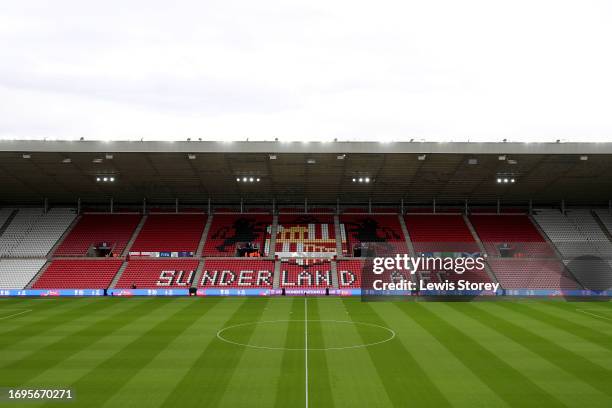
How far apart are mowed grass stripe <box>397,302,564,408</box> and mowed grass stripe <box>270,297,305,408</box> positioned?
594 centimetres

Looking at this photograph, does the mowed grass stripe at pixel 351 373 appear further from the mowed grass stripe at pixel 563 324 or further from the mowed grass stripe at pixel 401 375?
the mowed grass stripe at pixel 563 324

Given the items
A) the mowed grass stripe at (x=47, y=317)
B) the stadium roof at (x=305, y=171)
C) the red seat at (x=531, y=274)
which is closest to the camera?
the mowed grass stripe at (x=47, y=317)

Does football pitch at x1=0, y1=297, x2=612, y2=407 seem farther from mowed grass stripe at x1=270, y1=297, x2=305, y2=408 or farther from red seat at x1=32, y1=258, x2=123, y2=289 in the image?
red seat at x1=32, y1=258, x2=123, y2=289

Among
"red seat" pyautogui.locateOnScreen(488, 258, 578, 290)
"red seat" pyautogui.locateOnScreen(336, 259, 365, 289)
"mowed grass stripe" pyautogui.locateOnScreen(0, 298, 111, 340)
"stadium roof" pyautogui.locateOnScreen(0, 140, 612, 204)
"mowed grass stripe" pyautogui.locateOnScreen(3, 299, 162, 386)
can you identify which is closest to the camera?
"mowed grass stripe" pyautogui.locateOnScreen(3, 299, 162, 386)

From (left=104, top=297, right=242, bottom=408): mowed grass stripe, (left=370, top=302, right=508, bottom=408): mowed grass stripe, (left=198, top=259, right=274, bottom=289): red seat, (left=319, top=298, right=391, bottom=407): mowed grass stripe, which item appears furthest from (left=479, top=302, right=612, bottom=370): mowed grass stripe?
(left=198, top=259, right=274, bottom=289): red seat

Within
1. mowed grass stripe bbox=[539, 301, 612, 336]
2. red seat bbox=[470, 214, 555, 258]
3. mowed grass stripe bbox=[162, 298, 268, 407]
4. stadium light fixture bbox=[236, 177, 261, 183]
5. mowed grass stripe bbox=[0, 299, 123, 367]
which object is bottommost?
mowed grass stripe bbox=[162, 298, 268, 407]

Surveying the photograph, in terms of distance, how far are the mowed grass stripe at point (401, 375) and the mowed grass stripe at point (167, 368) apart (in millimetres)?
6781

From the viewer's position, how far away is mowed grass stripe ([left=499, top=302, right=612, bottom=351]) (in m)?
22.2

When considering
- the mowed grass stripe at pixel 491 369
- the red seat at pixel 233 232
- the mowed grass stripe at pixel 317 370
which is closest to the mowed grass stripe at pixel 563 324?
the mowed grass stripe at pixel 491 369

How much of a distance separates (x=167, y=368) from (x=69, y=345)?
6265 millimetres

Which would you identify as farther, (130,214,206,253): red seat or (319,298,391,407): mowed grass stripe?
(130,214,206,253): red seat

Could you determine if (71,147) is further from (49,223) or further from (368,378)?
(368,378)

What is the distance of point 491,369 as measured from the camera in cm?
1739

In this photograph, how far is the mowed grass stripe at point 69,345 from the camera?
17.2 m
